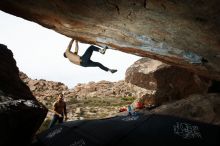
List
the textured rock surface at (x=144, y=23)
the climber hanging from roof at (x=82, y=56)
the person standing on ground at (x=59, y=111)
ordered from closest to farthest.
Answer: the textured rock surface at (x=144, y=23), the climber hanging from roof at (x=82, y=56), the person standing on ground at (x=59, y=111)

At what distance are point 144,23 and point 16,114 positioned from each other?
12.7 ft

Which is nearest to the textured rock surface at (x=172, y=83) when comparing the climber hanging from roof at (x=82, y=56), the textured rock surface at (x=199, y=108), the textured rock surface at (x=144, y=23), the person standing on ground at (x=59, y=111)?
the textured rock surface at (x=199, y=108)

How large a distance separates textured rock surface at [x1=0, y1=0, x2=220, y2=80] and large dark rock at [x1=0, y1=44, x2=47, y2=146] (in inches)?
96.0

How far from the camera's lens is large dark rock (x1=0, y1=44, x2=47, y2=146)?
582 cm

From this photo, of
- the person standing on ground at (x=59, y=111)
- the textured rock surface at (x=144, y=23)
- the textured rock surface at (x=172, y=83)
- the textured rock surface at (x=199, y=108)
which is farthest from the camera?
the textured rock surface at (x=172, y=83)

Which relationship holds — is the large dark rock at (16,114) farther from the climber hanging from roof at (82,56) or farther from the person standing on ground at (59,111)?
the person standing on ground at (59,111)

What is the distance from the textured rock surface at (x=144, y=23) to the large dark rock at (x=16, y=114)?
2.44m

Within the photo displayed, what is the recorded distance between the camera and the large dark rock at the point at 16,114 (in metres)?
5.82

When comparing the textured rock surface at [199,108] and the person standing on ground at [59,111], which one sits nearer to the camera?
the textured rock surface at [199,108]

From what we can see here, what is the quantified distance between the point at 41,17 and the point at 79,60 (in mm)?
2933

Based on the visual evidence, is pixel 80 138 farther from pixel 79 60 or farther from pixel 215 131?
pixel 79 60

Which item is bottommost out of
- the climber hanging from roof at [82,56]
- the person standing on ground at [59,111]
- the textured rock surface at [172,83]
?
the person standing on ground at [59,111]

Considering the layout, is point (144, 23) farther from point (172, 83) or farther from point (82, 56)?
point (172, 83)

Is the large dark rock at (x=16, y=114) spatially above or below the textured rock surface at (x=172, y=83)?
below
